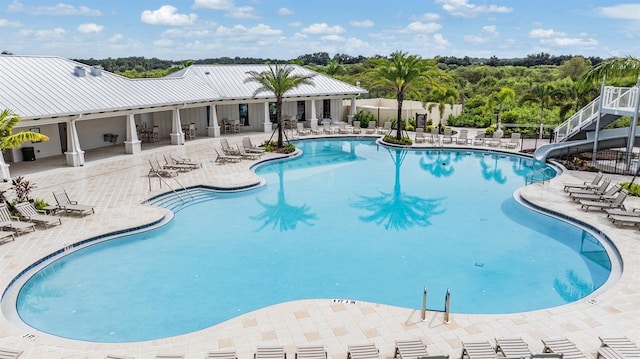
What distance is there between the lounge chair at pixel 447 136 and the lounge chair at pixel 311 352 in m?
24.1

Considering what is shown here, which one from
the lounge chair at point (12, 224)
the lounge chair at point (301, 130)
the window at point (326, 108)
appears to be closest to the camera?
the lounge chair at point (12, 224)

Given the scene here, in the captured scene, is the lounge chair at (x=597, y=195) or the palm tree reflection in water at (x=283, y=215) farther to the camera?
the lounge chair at (x=597, y=195)

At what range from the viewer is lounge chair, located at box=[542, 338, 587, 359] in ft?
25.6

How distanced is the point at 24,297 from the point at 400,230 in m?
11.0

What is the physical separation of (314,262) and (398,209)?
5854 mm

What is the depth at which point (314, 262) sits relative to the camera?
43.0 feet

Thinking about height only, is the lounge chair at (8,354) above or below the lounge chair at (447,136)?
below

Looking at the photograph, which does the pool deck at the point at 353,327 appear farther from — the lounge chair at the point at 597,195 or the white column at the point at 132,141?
the white column at the point at 132,141

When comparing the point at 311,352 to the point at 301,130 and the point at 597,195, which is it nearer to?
the point at 597,195

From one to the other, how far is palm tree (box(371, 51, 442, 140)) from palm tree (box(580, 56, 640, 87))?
965cm

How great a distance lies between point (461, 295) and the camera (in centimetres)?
1124

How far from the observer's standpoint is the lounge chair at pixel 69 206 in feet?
50.9

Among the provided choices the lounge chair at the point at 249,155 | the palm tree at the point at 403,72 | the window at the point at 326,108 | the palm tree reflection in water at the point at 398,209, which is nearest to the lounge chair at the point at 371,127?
the window at the point at 326,108

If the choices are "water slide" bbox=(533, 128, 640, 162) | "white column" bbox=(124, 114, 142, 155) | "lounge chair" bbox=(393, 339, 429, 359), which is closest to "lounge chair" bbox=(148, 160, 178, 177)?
"white column" bbox=(124, 114, 142, 155)
